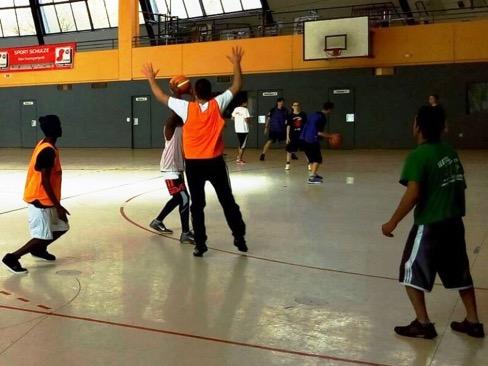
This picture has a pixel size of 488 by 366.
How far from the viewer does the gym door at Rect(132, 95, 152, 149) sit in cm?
2903

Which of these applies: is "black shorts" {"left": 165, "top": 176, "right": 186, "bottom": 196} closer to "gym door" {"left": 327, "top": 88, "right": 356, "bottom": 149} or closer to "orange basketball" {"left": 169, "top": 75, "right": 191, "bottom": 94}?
"orange basketball" {"left": 169, "top": 75, "right": 191, "bottom": 94}

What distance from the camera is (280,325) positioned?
163 inches

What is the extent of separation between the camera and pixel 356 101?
24516 mm

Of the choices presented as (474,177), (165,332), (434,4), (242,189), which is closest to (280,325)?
(165,332)

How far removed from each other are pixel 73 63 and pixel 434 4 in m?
16.9

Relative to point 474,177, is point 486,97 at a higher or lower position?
higher

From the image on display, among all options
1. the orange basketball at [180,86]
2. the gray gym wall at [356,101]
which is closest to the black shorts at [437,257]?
the orange basketball at [180,86]

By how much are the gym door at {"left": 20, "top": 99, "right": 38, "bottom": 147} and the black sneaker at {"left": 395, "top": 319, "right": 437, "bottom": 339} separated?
30.4 m

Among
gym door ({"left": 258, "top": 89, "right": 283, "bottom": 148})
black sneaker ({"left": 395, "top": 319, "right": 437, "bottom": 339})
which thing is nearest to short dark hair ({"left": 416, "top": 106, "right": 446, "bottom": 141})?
black sneaker ({"left": 395, "top": 319, "right": 437, "bottom": 339})

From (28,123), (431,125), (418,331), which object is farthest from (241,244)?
(28,123)

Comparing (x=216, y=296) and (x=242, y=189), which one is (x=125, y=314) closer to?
(x=216, y=296)

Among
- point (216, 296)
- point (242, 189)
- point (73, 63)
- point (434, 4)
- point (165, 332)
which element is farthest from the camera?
point (73, 63)

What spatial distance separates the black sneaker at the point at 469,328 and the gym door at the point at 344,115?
69.0 feet

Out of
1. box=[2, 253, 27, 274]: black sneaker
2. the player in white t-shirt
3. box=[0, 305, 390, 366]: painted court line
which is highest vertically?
the player in white t-shirt
